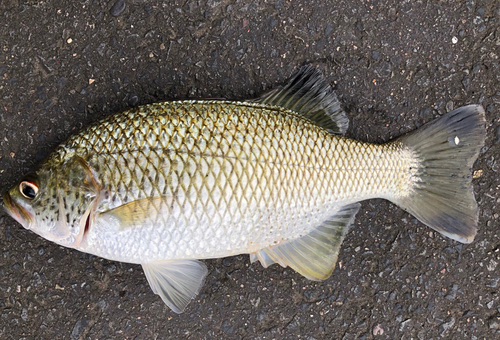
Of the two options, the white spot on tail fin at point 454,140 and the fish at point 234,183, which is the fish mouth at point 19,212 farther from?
the white spot on tail fin at point 454,140

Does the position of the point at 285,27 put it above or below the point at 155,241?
above

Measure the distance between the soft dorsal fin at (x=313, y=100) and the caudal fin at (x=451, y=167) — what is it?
0.38 metres

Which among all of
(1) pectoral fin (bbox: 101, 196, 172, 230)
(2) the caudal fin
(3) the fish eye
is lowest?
(2) the caudal fin

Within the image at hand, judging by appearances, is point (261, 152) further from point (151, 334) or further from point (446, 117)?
point (151, 334)

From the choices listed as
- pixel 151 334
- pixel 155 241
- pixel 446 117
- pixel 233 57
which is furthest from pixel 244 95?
pixel 151 334

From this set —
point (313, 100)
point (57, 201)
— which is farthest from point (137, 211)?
point (313, 100)

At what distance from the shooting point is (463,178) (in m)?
1.80

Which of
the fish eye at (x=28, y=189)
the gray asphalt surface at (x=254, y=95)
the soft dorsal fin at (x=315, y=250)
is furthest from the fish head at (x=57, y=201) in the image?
the soft dorsal fin at (x=315, y=250)

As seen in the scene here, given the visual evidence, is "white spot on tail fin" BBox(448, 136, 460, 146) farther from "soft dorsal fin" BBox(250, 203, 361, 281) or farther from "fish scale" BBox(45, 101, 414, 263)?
"soft dorsal fin" BBox(250, 203, 361, 281)

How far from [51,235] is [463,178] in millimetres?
1906

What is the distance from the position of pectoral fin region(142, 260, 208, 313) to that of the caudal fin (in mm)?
1109

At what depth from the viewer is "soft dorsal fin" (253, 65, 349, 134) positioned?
5.91 ft

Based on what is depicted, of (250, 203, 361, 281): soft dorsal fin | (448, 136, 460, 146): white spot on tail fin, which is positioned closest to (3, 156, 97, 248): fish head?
(250, 203, 361, 281): soft dorsal fin

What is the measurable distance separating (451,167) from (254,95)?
104 centimetres
